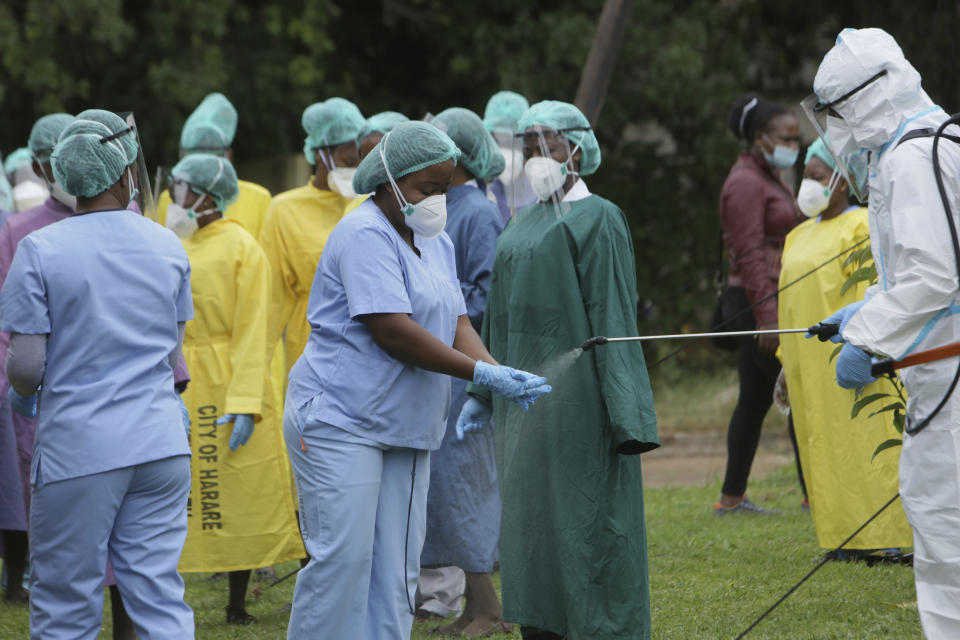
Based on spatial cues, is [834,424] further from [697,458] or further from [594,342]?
[697,458]

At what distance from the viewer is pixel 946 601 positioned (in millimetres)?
3512

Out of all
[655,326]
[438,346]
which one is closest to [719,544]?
[438,346]

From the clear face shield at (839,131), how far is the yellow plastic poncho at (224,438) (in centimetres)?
249

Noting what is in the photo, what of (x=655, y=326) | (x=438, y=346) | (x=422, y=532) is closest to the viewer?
(x=438, y=346)

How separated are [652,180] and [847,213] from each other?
25.3 feet

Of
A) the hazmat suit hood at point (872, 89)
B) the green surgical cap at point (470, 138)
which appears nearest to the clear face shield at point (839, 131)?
the hazmat suit hood at point (872, 89)

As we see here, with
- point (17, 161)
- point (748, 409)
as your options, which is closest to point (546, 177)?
point (748, 409)

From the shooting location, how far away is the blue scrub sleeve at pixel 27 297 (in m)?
3.63

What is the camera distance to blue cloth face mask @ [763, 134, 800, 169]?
7059 mm

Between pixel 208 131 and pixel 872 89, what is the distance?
15.0 ft

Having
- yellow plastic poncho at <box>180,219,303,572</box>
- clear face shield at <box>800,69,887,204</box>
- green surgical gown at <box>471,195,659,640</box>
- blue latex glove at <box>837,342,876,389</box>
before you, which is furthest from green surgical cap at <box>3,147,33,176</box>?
blue latex glove at <box>837,342,876,389</box>

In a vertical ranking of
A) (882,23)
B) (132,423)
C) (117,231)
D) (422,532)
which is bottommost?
(422,532)

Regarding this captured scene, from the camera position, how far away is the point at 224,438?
5434mm

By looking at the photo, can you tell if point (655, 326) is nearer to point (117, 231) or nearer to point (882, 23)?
point (882, 23)
